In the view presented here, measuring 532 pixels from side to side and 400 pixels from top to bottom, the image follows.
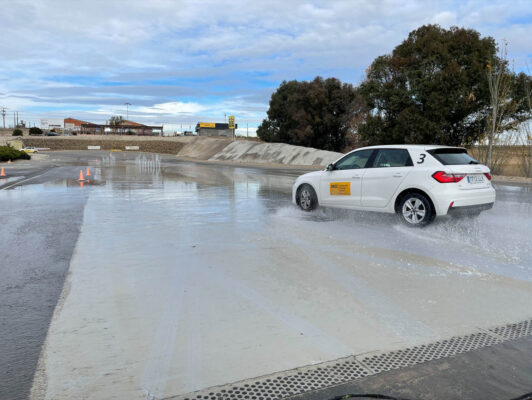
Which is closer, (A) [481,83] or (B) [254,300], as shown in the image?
(B) [254,300]

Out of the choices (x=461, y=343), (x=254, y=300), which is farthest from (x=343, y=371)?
(x=254, y=300)

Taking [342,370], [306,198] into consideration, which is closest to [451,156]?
[306,198]

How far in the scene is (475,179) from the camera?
29.8 feet

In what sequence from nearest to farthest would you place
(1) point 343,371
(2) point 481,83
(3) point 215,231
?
(1) point 343,371 < (3) point 215,231 < (2) point 481,83

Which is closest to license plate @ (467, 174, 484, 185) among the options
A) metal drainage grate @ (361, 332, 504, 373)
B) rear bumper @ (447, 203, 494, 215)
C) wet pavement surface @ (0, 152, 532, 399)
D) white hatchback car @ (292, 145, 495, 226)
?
white hatchback car @ (292, 145, 495, 226)

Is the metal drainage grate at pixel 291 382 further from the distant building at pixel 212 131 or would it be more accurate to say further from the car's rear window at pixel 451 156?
→ the distant building at pixel 212 131

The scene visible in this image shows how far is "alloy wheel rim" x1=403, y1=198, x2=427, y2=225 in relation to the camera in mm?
8992

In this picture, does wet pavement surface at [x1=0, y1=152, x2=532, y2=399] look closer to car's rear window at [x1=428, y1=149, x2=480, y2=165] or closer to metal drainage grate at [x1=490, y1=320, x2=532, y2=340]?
metal drainage grate at [x1=490, y1=320, x2=532, y2=340]

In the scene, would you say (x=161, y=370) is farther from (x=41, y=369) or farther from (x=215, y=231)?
(x=215, y=231)

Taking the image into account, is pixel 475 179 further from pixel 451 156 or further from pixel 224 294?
pixel 224 294

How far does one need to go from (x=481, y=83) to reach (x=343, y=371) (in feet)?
94.9

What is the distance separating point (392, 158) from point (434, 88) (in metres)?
21.9

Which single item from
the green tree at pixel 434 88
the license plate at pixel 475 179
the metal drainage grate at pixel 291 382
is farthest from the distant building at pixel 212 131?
the metal drainage grate at pixel 291 382

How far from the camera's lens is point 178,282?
5539 mm
